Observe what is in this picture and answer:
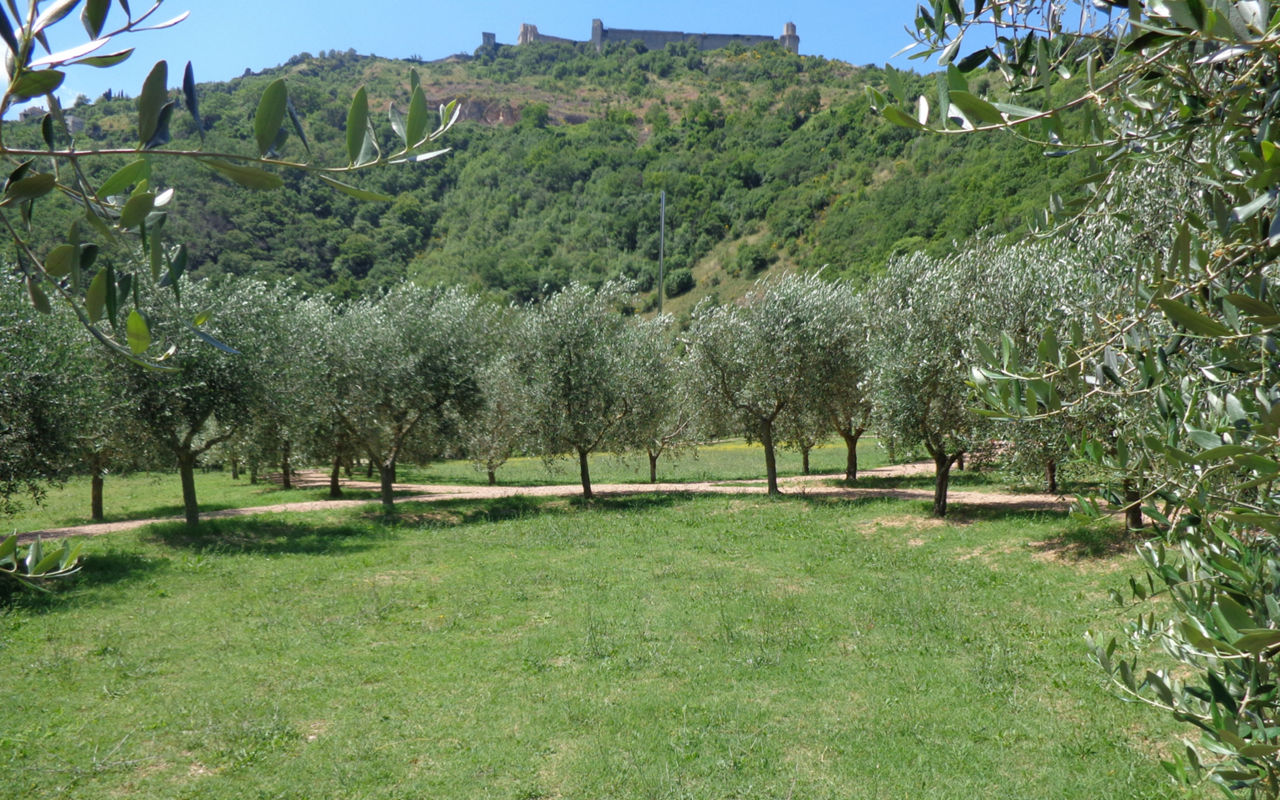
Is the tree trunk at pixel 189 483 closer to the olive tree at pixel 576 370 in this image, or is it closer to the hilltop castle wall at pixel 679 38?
the olive tree at pixel 576 370

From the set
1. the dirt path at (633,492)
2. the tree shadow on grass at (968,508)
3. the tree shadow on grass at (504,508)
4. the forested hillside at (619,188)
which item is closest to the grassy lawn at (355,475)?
the dirt path at (633,492)

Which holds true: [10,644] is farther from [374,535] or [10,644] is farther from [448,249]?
[448,249]

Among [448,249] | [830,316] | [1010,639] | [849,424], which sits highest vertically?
[448,249]

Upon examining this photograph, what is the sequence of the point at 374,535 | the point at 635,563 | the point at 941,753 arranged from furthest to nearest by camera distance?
the point at 374,535 → the point at 635,563 → the point at 941,753

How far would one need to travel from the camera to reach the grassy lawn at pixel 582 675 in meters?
5.89

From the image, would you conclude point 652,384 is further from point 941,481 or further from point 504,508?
point 941,481

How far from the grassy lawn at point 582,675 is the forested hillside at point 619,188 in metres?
23.2

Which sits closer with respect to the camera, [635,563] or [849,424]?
[635,563]

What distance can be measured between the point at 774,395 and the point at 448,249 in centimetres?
5531

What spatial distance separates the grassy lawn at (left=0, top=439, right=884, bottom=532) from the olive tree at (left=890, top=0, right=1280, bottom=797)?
21.2m

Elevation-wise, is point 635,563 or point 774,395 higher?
point 774,395

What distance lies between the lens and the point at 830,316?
68.5ft

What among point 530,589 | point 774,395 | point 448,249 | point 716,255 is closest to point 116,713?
point 530,589

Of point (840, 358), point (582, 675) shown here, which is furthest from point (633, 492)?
point (582, 675)
